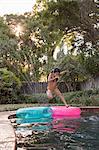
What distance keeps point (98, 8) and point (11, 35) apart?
13.0 meters

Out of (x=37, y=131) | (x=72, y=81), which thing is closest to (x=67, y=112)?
(x=37, y=131)

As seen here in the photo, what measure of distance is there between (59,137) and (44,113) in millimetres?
3623

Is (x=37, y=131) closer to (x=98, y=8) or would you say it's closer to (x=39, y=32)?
(x=98, y=8)

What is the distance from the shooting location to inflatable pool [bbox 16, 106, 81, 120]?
36.3ft

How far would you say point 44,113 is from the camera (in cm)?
1122

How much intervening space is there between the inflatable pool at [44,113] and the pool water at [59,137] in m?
0.50

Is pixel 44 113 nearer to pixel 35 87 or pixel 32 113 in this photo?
pixel 32 113

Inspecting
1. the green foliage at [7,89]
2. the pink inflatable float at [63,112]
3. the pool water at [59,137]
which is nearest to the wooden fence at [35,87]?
the green foliage at [7,89]

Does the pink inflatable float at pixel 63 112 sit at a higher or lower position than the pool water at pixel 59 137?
higher

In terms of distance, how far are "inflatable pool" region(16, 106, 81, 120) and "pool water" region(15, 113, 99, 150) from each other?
50 cm

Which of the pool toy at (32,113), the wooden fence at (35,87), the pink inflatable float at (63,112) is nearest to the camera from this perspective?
the pool toy at (32,113)

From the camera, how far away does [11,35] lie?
95.7 ft

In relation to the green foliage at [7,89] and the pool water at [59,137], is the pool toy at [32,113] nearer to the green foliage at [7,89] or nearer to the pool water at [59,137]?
the pool water at [59,137]

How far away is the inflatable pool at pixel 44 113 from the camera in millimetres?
11062
